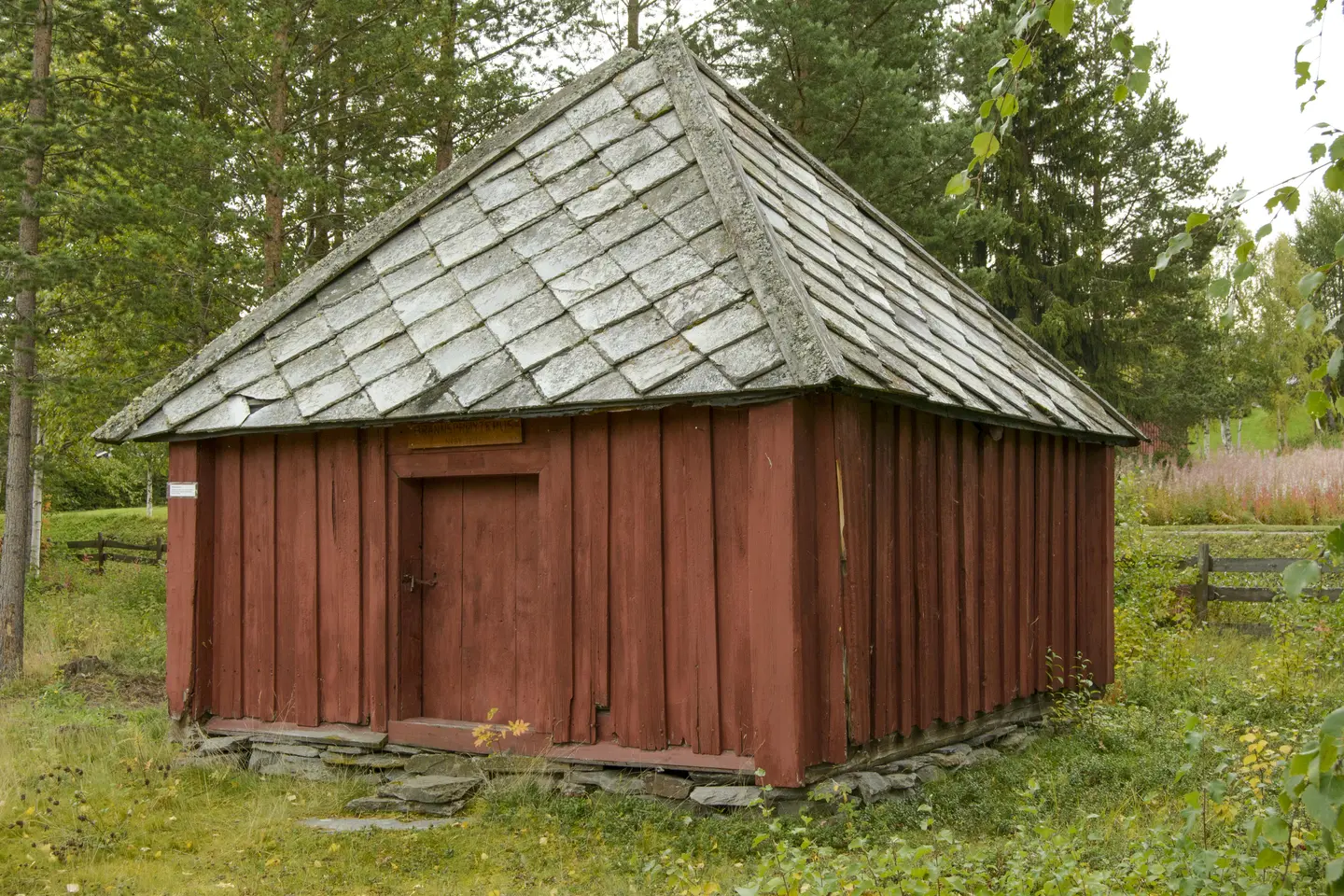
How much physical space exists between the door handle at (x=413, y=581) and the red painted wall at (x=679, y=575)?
0.19 ft

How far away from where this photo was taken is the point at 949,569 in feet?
25.6

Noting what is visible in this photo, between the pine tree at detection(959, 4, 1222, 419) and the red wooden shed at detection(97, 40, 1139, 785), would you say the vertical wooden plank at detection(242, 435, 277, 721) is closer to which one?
the red wooden shed at detection(97, 40, 1139, 785)

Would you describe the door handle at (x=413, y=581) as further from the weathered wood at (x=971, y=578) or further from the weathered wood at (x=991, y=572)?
the weathered wood at (x=991, y=572)

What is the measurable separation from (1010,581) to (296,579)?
16.6 feet

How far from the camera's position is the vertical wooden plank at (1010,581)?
8578mm

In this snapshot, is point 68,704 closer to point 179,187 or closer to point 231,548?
point 231,548

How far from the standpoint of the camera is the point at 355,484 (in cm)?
784

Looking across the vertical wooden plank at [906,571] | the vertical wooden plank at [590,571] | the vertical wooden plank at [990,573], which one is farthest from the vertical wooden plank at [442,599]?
the vertical wooden plank at [990,573]

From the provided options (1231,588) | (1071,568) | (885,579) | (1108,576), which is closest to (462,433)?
(885,579)

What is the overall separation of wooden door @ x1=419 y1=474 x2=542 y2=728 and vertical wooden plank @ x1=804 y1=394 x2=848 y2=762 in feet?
5.70

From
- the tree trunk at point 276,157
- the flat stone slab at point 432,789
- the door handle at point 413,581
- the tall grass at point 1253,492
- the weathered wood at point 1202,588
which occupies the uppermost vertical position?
the tree trunk at point 276,157

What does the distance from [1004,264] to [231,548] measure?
877 inches

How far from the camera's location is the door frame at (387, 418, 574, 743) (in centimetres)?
706

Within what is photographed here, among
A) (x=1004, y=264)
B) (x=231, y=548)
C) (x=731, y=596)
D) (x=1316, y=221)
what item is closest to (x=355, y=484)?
(x=231, y=548)
